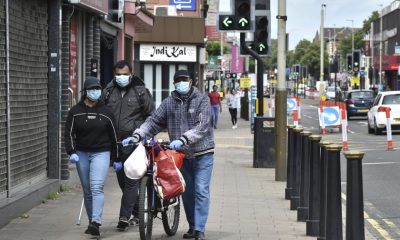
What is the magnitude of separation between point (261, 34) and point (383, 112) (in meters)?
15.1

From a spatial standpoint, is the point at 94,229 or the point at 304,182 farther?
the point at 304,182

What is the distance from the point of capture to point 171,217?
953 cm

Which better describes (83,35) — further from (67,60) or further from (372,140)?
(372,140)

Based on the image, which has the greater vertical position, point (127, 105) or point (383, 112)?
point (127, 105)

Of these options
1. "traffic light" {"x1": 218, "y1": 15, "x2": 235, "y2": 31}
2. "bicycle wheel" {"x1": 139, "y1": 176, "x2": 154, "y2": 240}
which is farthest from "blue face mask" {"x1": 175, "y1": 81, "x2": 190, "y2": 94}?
"traffic light" {"x1": 218, "y1": 15, "x2": 235, "y2": 31}

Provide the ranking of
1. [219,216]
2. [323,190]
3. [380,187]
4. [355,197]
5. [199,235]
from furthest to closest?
[380,187], [219,216], [199,235], [323,190], [355,197]

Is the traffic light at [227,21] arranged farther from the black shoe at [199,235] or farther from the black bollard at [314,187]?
the black shoe at [199,235]

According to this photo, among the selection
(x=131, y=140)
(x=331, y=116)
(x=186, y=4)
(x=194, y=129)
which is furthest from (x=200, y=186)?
(x=186, y=4)

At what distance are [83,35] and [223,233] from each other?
294 inches

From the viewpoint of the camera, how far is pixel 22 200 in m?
10.9

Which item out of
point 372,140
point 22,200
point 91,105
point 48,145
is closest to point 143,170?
point 91,105

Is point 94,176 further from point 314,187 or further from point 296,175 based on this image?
point 296,175

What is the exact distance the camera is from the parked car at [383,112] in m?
32.5

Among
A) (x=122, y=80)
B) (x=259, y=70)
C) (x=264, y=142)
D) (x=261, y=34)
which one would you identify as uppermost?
(x=261, y=34)
